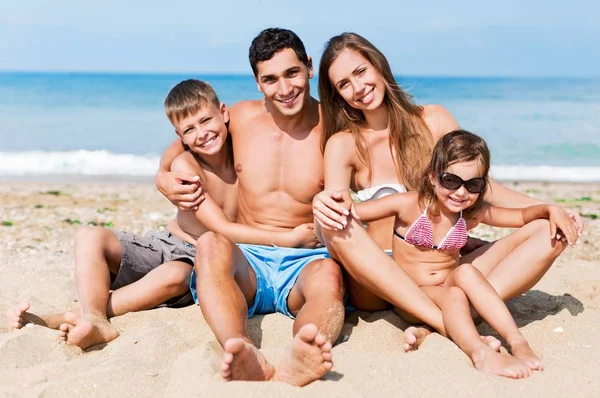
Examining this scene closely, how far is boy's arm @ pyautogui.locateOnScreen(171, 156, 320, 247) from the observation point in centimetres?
456

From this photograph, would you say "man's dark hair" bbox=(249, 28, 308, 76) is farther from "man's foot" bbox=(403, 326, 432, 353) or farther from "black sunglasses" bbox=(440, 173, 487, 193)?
"man's foot" bbox=(403, 326, 432, 353)

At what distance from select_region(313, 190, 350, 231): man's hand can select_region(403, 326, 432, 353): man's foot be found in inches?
27.4

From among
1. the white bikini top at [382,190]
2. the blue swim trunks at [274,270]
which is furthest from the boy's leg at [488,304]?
the blue swim trunks at [274,270]

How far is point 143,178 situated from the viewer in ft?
50.6

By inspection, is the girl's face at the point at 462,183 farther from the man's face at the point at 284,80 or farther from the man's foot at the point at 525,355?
the man's face at the point at 284,80

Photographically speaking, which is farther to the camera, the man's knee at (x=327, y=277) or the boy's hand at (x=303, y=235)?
the boy's hand at (x=303, y=235)

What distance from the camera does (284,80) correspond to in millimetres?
4656

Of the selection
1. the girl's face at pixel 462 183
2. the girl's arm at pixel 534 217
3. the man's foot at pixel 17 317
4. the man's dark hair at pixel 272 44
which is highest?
the man's dark hair at pixel 272 44

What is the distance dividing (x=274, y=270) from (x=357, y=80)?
135cm

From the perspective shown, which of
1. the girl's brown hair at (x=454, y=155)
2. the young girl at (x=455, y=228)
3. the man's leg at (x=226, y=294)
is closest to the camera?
the man's leg at (x=226, y=294)

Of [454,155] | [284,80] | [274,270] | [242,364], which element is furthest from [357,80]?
[242,364]

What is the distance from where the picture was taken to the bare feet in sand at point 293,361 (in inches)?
121

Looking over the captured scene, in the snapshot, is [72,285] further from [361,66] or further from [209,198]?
[361,66]

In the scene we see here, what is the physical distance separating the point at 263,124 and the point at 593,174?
43.9 ft
